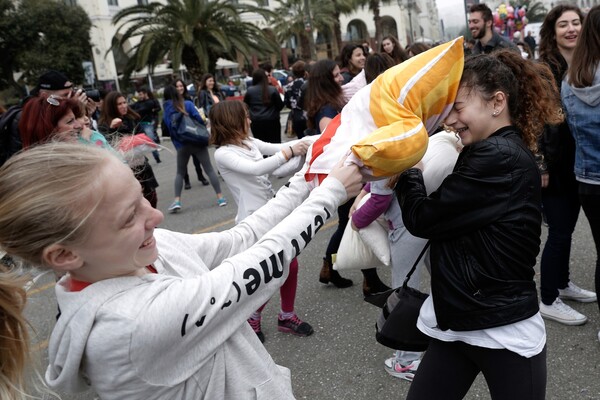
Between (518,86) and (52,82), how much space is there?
158 inches

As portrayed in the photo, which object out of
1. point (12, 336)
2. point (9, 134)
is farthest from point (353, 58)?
point (12, 336)

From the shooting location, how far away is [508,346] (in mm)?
1639

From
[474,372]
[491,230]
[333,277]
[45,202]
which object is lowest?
[333,277]

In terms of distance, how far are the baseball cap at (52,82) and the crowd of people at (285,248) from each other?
6.78ft

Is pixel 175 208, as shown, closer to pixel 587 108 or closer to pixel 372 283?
pixel 372 283

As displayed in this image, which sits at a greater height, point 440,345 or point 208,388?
point 208,388

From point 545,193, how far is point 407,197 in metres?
1.69

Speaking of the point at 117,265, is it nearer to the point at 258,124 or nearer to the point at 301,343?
the point at 301,343

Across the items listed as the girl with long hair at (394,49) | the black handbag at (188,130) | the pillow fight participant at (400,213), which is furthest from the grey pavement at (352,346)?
the black handbag at (188,130)

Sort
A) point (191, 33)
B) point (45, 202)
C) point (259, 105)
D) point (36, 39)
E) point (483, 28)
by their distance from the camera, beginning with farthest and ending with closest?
1. point (36, 39)
2. point (191, 33)
3. point (259, 105)
4. point (483, 28)
5. point (45, 202)

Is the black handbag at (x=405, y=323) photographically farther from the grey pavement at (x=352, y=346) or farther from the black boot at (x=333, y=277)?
the black boot at (x=333, y=277)

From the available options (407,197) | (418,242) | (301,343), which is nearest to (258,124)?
(301,343)

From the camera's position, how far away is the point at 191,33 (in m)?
19.2

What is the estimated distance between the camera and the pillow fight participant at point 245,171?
339 centimetres
